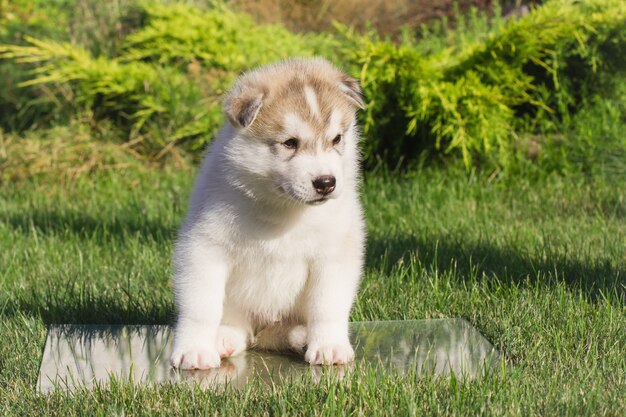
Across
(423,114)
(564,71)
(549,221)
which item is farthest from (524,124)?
(549,221)

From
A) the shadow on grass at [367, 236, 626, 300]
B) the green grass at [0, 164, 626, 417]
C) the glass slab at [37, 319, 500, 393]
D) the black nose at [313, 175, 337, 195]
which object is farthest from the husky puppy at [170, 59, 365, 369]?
the shadow on grass at [367, 236, 626, 300]

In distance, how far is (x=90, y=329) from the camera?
4.16m

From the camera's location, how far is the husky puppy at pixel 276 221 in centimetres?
354

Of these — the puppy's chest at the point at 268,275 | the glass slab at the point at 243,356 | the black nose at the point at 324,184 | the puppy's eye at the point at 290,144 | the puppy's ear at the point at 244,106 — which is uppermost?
the puppy's ear at the point at 244,106

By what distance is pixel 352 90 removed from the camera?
3.80m

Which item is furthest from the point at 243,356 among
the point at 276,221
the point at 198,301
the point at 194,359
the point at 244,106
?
the point at 244,106

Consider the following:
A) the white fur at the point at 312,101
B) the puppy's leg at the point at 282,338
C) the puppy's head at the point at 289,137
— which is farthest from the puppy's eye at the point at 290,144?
the puppy's leg at the point at 282,338

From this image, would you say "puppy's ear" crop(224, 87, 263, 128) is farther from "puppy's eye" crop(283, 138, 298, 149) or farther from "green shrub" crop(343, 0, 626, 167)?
"green shrub" crop(343, 0, 626, 167)

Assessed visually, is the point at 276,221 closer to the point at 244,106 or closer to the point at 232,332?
the point at 244,106

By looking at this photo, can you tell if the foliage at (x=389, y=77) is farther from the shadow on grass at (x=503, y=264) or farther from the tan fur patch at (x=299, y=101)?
the tan fur patch at (x=299, y=101)

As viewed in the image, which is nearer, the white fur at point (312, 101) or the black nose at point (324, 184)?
the black nose at point (324, 184)

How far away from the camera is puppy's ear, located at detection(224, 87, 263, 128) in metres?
3.53

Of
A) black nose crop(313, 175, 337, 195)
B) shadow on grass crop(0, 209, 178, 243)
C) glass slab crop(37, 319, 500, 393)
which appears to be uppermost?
black nose crop(313, 175, 337, 195)

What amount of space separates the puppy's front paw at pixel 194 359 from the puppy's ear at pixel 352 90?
1.23m
